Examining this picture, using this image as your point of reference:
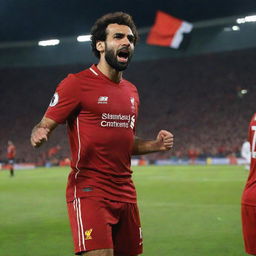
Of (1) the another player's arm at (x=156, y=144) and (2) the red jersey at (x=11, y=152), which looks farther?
(2) the red jersey at (x=11, y=152)

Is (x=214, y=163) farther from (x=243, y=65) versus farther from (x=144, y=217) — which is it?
(x=144, y=217)

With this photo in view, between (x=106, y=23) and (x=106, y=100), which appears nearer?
(x=106, y=100)

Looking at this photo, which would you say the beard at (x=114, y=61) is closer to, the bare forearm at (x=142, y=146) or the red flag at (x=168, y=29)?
the bare forearm at (x=142, y=146)

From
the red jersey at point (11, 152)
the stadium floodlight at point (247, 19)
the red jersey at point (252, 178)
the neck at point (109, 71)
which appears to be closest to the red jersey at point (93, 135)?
the neck at point (109, 71)

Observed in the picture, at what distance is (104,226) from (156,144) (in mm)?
970

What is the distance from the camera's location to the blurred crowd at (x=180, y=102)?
135 ft

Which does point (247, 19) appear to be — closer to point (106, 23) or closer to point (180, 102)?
point (180, 102)

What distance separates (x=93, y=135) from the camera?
13.0 ft

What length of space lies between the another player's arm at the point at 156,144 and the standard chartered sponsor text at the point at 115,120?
17.1 inches

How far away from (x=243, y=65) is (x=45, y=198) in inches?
1232

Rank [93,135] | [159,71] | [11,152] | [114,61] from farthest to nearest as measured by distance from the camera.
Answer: [159,71] → [11,152] → [114,61] → [93,135]

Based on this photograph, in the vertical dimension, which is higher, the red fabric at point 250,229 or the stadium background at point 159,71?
the stadium background at point 159,71

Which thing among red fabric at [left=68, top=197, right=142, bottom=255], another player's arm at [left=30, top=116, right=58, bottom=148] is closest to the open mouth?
another player's arm at [left=30, top=116, right=58, bottom=148]

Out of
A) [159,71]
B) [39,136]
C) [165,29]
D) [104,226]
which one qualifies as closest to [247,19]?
[159,71]
